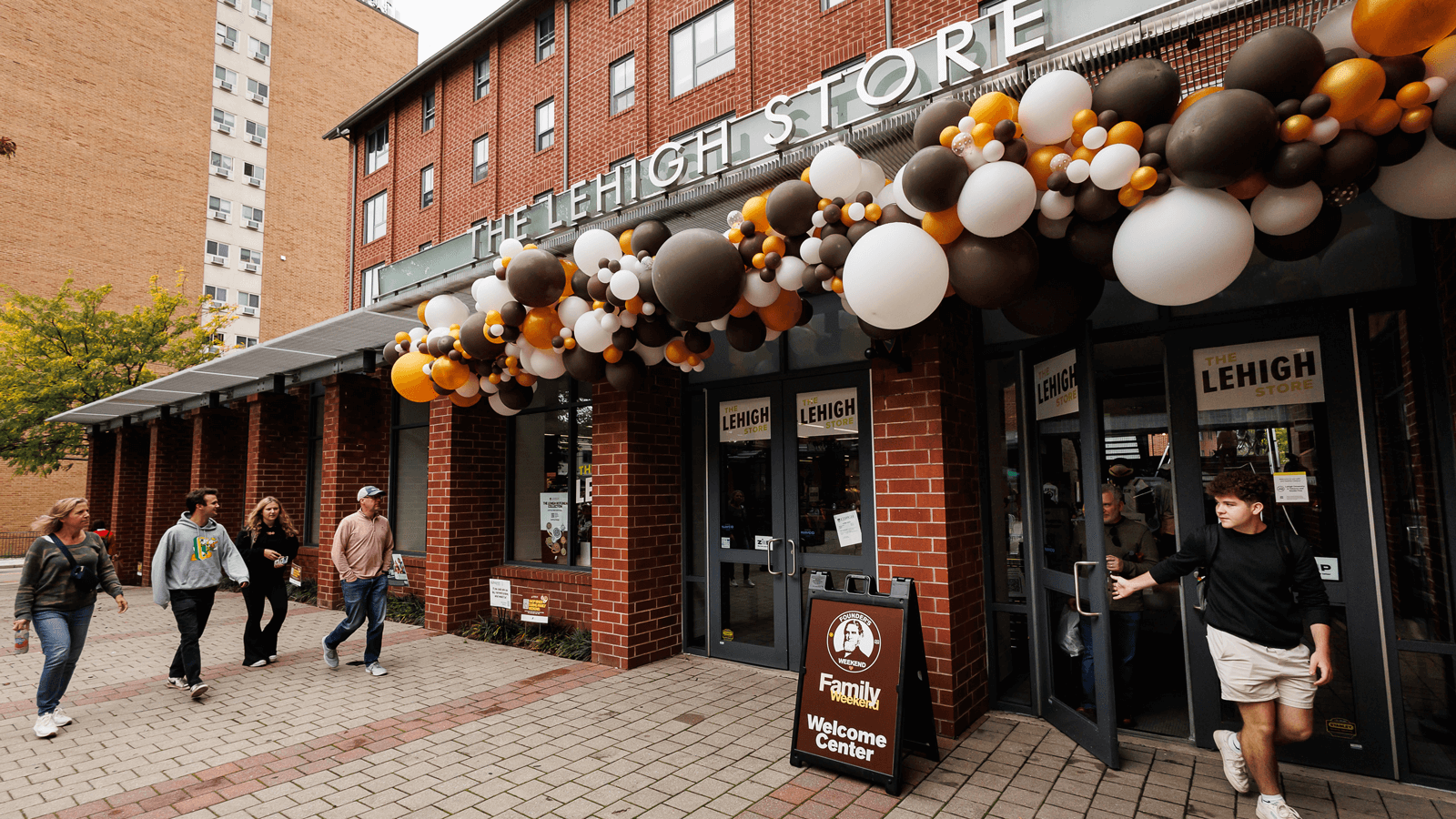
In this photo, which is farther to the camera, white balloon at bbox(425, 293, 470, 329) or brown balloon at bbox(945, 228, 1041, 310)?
white balloon at bbox(425, 293, 470, 329)

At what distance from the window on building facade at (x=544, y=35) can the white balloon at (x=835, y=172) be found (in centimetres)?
1362

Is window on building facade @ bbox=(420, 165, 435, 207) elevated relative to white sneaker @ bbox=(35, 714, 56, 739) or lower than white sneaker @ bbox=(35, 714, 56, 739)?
elevated

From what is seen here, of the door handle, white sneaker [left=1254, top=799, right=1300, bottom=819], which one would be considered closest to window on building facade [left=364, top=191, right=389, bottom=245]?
the door handle

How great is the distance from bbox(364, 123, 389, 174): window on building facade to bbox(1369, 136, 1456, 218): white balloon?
19967 mm

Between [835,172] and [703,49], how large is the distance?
10308 millimetres

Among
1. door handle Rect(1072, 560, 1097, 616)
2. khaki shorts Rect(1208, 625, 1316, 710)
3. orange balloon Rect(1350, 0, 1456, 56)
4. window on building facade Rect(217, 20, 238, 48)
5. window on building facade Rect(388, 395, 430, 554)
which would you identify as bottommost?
khaki shorts Rect(1208, 625, 1316, 710)

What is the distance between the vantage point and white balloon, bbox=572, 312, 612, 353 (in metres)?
4.55

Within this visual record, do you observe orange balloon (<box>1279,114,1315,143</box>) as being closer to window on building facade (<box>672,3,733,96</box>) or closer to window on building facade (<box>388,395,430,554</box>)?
window on building facade (<box>388,395,430,554</box>)

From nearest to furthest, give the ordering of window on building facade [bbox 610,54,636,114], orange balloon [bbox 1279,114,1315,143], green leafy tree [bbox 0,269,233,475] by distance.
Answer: orange balloon [bbox 1279,114,1315,143] < window on building facade [bbox 610,54,636,114] < green leafy tree [bbox 0,269,233,475]

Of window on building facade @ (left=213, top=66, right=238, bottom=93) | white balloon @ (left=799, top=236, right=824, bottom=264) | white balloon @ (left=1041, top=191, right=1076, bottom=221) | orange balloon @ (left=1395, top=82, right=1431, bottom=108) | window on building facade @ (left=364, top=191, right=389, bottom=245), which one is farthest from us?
window on building facade @ (left=213, top=66, right=238, bottom=93)

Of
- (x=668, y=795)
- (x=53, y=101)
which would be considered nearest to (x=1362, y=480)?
(x=668, y=795)

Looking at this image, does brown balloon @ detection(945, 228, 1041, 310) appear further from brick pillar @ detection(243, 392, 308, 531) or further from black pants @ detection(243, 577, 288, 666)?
brick pillar @ detection(243, 392, 308, 531)

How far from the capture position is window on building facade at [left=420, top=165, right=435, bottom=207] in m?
16.7

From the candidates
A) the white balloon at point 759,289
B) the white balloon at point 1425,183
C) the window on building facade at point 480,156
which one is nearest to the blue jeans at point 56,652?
the white balloon at point 759,289
